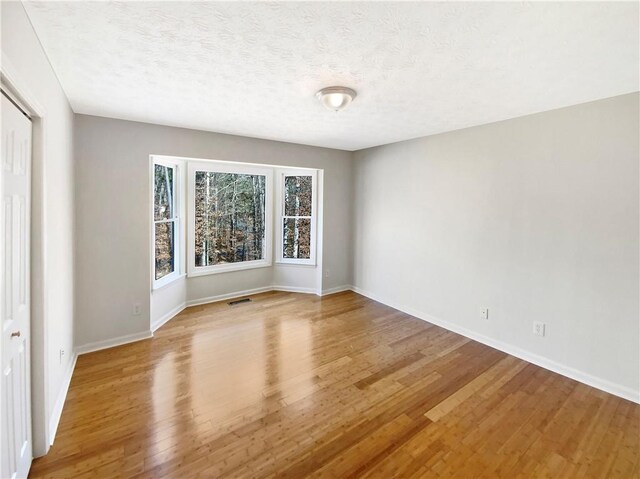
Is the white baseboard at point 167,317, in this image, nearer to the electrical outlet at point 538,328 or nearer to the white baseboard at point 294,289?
the white baseboard at point 294,289

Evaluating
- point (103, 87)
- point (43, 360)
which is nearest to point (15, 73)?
point (103, 87)

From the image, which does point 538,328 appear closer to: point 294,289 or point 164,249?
point 294,289

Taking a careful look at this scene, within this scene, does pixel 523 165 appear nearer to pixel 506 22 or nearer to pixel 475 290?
pixel 475 290

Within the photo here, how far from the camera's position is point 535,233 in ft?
9.61

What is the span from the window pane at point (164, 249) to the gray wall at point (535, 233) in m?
3.19

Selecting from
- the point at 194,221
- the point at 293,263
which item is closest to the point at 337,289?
the point at 293,263

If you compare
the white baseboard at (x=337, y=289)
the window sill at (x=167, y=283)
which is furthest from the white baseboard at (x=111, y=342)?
the white baseboard at (x=337, y=289)

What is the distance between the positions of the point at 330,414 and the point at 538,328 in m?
2.23

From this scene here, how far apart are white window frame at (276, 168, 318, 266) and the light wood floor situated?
193 cm

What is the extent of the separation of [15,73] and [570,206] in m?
3.86

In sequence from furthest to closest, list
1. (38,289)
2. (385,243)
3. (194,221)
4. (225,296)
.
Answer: (225,296) → (385,243) → (194,221) → (38,289)

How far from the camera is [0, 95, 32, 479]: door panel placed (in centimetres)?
136

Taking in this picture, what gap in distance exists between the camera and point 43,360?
1.77 meters

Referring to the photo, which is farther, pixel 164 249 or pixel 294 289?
pixel 294 289
